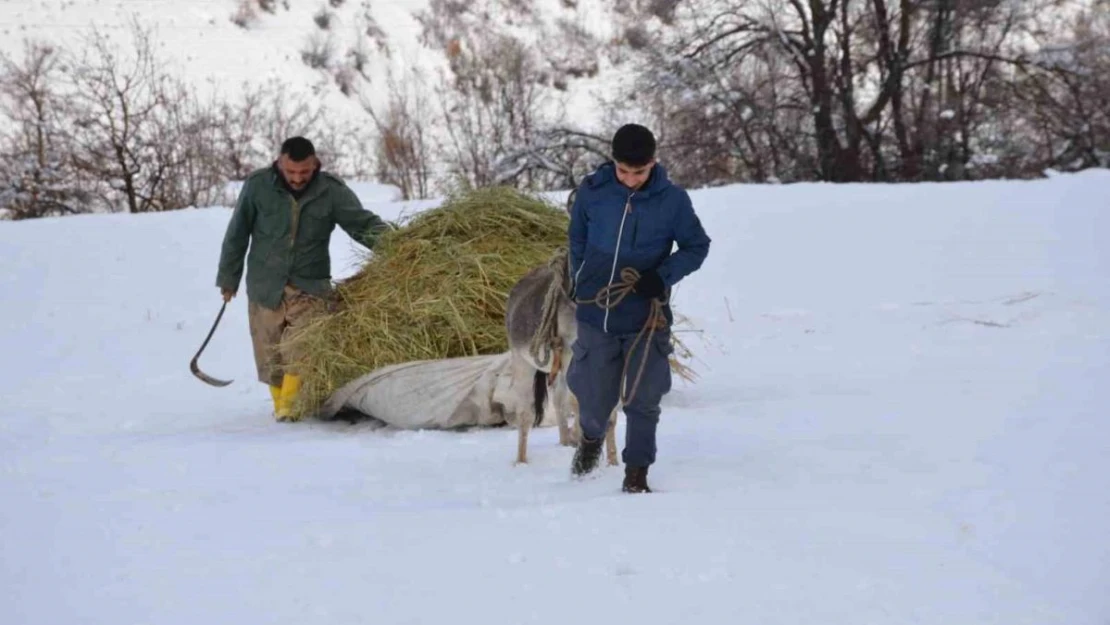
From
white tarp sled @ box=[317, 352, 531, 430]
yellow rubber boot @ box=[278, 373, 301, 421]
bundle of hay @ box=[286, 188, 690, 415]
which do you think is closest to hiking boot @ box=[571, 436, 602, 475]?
white tarp sled @ box=[317, 352, 531, 430]

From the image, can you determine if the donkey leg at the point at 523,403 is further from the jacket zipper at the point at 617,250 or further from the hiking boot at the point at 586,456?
the jacket zipper at the point at 617,250

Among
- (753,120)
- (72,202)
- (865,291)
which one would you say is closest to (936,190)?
(865,291)

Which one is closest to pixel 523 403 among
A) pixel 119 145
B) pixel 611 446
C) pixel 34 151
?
pixel 611 446

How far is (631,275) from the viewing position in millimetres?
4035

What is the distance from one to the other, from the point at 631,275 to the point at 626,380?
428 mm

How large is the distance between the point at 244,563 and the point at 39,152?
48.4ft

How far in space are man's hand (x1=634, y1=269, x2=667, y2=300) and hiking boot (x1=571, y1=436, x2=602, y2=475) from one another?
0.74 m

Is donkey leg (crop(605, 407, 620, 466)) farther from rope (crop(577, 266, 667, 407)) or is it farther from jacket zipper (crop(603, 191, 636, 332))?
jacket zipper (crop(603, 191, 636, 332))

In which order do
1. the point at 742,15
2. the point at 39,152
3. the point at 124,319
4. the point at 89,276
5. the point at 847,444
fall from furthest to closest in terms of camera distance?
the point at 39,152 → the point at 742,15 → the point at 89,276 → the point at 124,319 → the point at 847,444

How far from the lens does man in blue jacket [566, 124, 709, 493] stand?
13.2 ft

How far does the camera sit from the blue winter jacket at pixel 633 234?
4.03 metres

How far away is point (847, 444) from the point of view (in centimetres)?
473

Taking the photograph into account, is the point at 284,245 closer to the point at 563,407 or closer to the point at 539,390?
the point at 539,390

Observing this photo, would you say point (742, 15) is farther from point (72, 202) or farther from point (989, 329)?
point (72, 202)
